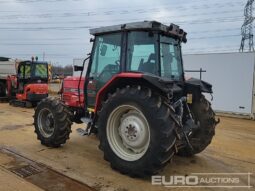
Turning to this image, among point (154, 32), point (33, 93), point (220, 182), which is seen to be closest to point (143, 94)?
point (154, 32)

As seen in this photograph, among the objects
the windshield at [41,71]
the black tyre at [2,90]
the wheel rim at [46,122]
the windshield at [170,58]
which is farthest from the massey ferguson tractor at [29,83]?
the windshield at [170,58]

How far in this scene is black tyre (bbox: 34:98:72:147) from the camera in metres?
6.22

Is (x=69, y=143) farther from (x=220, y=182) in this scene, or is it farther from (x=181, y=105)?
(x=220, y=182)

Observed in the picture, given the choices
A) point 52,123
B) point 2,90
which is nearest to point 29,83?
point 2,90

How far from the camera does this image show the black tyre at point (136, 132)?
4.53m

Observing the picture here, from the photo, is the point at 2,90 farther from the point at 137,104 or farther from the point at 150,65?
the point at 137,104

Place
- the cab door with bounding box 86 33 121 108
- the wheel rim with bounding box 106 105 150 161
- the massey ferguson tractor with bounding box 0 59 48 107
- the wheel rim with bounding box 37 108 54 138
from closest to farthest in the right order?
the wheel rim with bounding box 106 105 150 161 → the cab door with bounding box 86 33 121 108 → the wheel rim with bounding box 37 108 54 138 → the massey ferguson tractor with bounding box 0 59 48 107

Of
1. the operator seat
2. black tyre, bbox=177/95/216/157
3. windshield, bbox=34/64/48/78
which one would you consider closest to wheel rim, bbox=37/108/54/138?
the operator seat

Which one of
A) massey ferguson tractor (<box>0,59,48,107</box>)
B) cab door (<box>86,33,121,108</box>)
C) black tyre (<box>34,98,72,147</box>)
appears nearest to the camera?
cab door (<box>86,33,121,108</box>)

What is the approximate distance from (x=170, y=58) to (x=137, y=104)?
1306mm

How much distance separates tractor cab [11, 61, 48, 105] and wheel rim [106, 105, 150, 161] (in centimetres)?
931

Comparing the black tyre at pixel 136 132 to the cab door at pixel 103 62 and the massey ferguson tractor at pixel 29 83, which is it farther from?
the massey ferguson tractor at pixel 29 83

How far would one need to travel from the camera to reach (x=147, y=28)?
5090 mm

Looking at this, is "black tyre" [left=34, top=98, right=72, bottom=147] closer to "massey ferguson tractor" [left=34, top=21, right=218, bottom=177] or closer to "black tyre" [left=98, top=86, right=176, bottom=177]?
"massey ferguson tractor" [left=34, top=21, right=218, bottom=177]
